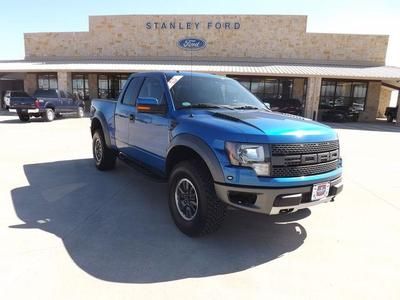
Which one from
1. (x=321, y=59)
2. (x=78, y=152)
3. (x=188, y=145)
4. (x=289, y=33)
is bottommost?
(x=78, y=152)

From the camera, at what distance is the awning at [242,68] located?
20.0 m

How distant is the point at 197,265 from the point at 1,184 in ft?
13.9

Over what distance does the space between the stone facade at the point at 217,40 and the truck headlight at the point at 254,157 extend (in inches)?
919

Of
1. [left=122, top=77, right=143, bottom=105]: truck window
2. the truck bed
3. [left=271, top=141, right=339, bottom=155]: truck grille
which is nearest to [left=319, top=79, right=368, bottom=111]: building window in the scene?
the truck bed

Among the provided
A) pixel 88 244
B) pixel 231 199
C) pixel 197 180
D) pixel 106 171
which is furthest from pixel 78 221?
pixel 106 171

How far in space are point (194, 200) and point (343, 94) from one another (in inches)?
981

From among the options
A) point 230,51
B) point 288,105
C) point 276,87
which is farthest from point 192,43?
point 288,105

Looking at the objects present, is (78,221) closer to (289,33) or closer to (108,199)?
(108,199)

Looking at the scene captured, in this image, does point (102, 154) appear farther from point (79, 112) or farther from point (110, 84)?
point (110, 84)

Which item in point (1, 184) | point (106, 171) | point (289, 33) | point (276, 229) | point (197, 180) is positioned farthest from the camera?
point (289, 33)

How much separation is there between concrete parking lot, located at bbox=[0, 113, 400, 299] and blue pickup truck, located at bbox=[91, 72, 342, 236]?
51 cm

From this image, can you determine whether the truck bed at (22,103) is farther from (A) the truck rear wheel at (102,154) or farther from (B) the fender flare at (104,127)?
(B) the fender flare at (104,127)

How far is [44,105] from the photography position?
624 inches

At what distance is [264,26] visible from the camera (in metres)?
24.7
